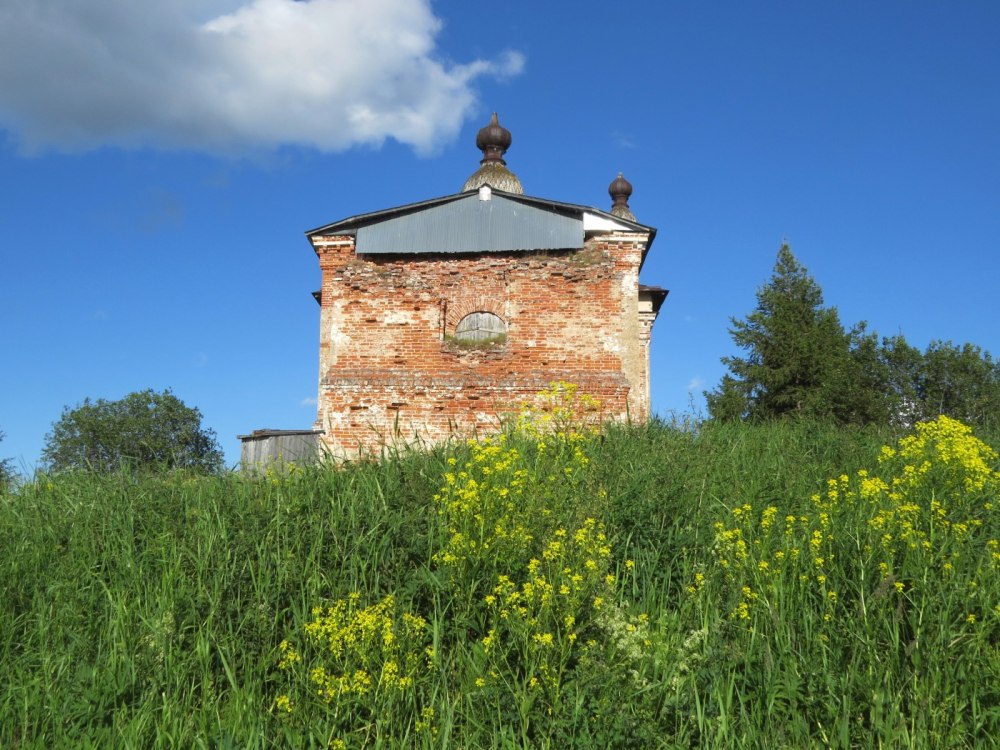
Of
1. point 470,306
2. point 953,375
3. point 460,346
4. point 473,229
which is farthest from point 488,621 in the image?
point 953,375

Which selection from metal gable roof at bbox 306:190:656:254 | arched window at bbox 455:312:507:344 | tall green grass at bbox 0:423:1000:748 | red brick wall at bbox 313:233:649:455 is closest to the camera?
tall green grass at bbox 0:423:1000:748

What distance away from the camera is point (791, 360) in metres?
25.7

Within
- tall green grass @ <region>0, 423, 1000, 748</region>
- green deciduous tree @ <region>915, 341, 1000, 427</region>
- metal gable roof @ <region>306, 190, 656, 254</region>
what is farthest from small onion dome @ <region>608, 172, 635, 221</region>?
tall green grass @ <region>0, 423, 1000, 748</region>

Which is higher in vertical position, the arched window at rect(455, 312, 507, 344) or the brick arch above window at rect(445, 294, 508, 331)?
the brick arch above window at rect(445, 294, 508, 331)

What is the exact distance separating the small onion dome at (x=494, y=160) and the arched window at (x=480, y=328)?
10541 mm

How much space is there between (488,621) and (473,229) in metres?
13.0

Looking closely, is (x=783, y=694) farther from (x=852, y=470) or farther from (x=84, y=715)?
(x=852, y=470)

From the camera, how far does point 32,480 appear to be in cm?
648

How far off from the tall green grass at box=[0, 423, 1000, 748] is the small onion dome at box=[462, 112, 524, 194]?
2156 centimetres

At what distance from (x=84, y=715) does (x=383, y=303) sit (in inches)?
507

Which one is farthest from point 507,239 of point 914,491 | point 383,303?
point 914,491

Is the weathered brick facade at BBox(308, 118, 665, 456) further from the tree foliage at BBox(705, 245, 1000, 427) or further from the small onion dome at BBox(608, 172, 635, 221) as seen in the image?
the small onion dome at BBox(608, 172, 635, 221)

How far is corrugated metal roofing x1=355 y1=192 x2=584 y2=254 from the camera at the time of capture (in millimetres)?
16031

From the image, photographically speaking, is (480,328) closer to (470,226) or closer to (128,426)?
(470,226)
